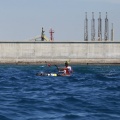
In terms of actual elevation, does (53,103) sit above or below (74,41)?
below

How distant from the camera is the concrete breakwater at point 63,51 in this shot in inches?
4003

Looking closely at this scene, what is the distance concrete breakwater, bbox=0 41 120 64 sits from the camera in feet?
334

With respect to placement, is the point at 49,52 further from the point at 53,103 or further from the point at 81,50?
the point at 53,103

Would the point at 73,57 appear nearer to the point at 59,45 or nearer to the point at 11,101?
the point at 59,45

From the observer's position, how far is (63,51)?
4023 inches

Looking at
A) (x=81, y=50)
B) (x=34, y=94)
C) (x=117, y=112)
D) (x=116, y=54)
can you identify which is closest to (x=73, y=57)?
(x=81, y=50)

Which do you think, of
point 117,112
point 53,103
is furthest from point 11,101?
point 117,112

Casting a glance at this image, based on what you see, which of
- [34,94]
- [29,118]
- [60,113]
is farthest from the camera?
[34,94]

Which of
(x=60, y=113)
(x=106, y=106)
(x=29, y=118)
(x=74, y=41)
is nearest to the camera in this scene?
(x=29, y=118)

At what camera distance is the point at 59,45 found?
102 metres

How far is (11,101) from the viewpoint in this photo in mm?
22734

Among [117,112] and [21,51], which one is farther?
[21,51]

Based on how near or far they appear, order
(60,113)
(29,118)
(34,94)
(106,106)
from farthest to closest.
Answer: (34,94)
(106,106)
(60,113)
(29,118)

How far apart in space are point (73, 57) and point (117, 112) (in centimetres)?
8337
